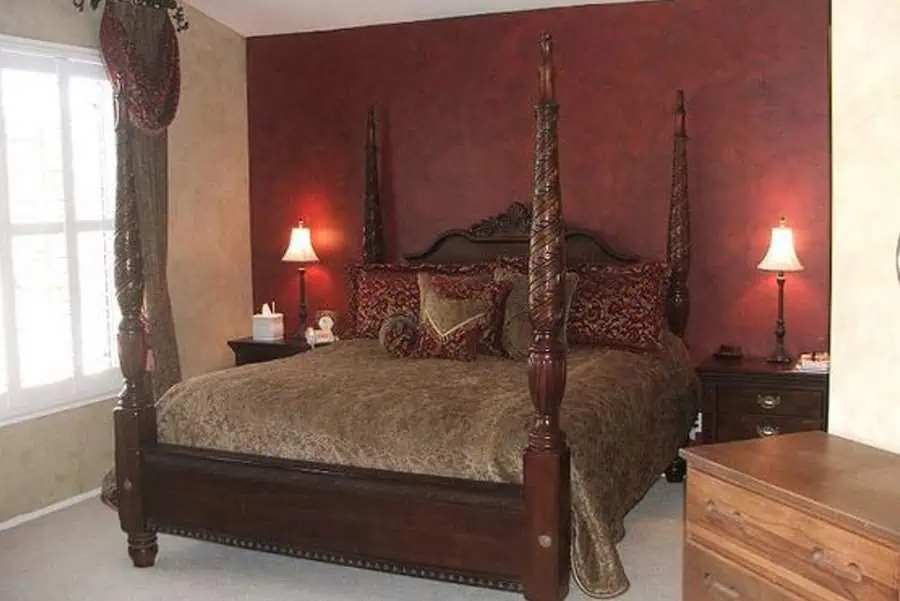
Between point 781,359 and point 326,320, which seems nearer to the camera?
point 781,359

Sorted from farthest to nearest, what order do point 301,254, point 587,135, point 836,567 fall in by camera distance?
1. point 301,254
2. point 587,135
3. point 836,567

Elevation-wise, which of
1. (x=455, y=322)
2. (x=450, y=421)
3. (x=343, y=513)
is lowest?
(x=343, y=513)

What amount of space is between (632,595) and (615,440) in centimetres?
59

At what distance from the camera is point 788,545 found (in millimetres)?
2266

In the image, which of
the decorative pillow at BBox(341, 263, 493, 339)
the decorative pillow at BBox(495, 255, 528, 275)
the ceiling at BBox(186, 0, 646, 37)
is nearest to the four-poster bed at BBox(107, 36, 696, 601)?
the decorative pillow at BBox(341, 263, 493, 339)

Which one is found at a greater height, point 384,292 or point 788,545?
point 384,292

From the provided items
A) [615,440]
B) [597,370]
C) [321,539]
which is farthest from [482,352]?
[321,539]

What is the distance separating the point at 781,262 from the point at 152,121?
325 centimetres

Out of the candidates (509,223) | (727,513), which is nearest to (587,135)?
(509,223)

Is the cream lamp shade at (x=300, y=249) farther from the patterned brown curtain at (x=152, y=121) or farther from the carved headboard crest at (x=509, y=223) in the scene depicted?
the carved headboard crest at (x=509, y=223)

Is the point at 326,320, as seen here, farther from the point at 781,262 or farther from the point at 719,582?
the point at 719,582

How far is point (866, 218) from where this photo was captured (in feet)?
8.25

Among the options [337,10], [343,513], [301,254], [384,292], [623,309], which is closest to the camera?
[343,513]

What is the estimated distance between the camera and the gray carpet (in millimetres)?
3902
